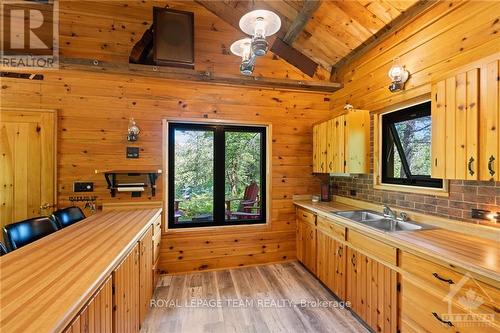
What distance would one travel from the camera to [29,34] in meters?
3.05

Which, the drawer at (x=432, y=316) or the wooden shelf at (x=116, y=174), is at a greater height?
the wooden shelf at (x=116, y=174)

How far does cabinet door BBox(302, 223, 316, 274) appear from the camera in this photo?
10.2 feet

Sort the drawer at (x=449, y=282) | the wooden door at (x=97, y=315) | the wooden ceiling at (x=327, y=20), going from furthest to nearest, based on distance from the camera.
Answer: the wooden ceiling at (x=327, y=20), the drawer at (x=449, y=282), the wooden door at (x=97, y=315)

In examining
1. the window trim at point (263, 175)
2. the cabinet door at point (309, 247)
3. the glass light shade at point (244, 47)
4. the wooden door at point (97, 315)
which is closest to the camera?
the wooden door at point (97, 315)

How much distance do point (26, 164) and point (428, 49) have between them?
4.58 m

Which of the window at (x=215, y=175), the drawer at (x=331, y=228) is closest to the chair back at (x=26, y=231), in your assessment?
the window at (x=215, y=175)

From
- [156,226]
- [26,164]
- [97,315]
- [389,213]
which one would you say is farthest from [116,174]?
[389,213]

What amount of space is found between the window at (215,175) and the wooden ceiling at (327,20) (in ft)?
4.59

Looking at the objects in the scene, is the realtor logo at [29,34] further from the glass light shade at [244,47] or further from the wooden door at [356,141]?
the wooden door at [356,141]

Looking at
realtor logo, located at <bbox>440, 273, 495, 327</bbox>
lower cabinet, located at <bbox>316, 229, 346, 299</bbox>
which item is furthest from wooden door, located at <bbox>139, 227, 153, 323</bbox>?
realtor logo, located at <bbox>440, 273, 495, 327</bbox>

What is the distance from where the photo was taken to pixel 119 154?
314cm

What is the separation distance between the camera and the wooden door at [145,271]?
2.11m

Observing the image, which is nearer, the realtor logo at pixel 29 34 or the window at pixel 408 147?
the window at pixel 408 147

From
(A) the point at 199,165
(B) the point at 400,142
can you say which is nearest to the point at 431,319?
(B) the point at 400,142
